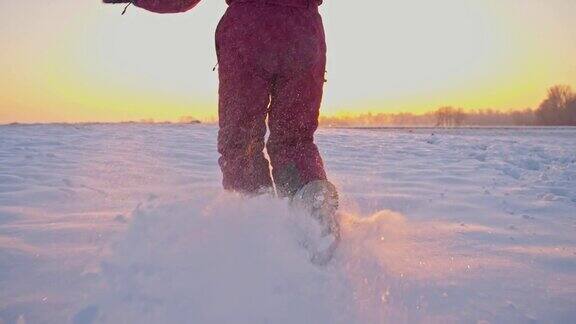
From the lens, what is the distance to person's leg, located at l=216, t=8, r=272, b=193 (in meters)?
2.06

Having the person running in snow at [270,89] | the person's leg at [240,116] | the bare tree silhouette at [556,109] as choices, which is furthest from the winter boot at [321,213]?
the bare tree silhouette at [556,109]

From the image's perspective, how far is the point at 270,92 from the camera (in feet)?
7.02

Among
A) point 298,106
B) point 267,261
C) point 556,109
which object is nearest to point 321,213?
point 267,261

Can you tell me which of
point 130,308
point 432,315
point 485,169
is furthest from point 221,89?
point 485,169

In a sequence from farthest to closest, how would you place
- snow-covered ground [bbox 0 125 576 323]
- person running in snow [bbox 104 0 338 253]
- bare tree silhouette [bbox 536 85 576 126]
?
bare tree silhouette [bbox 536 85 576 126] < person running in snow [bbox 104 0 338 253] < snow-covered ground [bbox 0 125 576 323]

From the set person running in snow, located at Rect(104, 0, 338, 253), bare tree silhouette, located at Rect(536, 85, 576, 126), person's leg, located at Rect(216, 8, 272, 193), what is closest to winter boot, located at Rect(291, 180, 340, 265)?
person running in snow, located at Rect(104, 0, 338, 253)

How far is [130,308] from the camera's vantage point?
4.31 feet

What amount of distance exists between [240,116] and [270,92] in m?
0.17

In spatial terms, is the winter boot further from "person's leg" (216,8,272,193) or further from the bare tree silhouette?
the bare tree silhouette

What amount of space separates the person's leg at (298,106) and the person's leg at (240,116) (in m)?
0.06

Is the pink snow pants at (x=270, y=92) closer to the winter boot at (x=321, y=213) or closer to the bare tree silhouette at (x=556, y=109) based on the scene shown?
the winter boot at (x=321, y=213)

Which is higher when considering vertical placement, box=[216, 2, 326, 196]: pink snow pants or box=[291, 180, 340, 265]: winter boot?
box=[216, 2, 326, 196]: pink snow pants

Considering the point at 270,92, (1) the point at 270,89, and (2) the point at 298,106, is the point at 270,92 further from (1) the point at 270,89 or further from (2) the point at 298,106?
(2) the point at 298,106

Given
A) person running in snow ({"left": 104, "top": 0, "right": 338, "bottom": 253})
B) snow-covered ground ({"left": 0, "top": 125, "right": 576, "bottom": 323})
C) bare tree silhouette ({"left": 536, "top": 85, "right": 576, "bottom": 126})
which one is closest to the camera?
snow-covered ground ({"left": 0, "top": 125, "right": 576, "bottom": 323})
